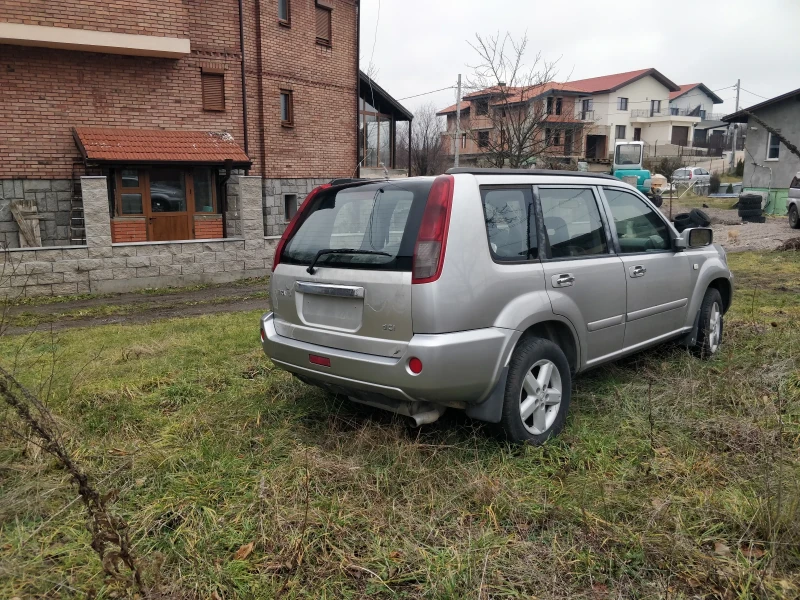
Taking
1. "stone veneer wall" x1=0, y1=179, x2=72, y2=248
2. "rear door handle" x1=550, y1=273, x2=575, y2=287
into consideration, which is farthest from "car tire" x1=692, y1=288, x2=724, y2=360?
"stone veneer wall" x1=0, y1=179, x2=72, y2=248

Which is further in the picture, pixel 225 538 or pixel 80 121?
pixel 80 121

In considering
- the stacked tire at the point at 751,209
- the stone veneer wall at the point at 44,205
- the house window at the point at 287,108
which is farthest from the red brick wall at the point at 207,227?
the stacked tire at the point at 751,209

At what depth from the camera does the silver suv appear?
3.53m

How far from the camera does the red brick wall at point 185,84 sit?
45.9 ft

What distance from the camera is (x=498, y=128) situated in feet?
50.1

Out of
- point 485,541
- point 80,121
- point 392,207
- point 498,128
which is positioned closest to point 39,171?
point 80,121

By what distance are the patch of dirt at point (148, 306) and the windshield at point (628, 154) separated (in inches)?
1186

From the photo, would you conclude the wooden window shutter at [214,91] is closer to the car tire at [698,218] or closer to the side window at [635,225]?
the car tire at [698,218]

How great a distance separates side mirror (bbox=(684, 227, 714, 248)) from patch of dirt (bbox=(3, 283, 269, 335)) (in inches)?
242

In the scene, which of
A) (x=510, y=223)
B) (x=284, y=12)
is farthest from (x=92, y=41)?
(x=510, y=223)

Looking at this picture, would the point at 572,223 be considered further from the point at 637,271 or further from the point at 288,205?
the point at 288,205

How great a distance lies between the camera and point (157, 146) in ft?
49.0

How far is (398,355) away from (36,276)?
9463 millimetres

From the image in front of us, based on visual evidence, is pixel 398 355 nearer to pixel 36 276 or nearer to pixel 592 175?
pixel 592 175
